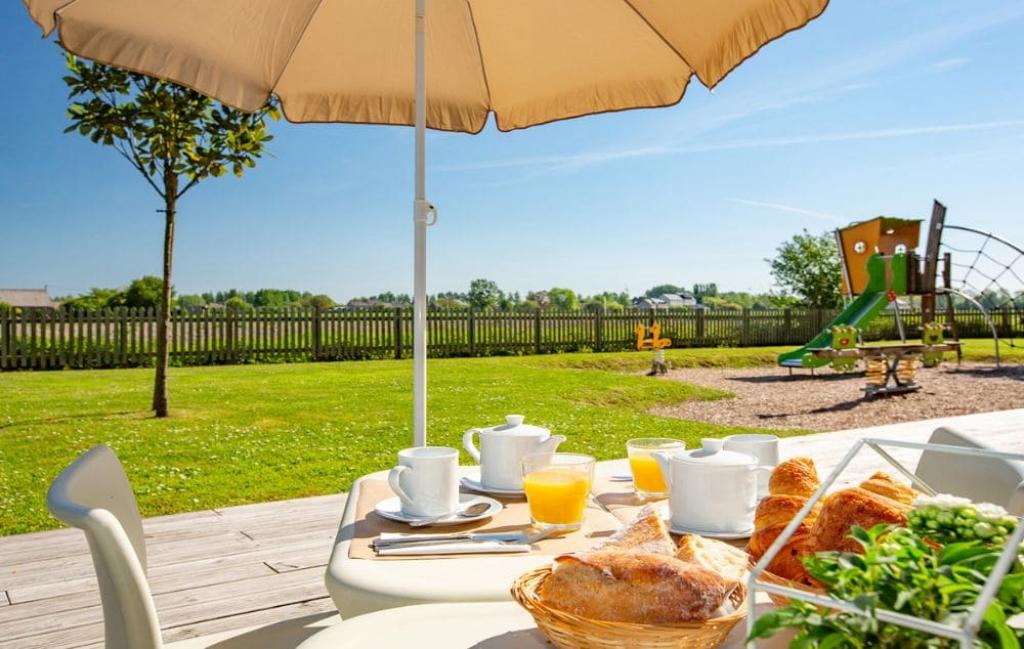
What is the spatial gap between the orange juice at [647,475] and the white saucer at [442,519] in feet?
0.98

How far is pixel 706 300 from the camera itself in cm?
4803

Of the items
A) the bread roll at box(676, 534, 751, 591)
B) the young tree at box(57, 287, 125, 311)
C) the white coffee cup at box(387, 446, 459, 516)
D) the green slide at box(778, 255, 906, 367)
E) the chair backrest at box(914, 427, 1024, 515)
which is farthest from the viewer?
the young tree at box(57, 287, 125, 311)

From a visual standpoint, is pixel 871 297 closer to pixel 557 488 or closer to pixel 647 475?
pixel 647 475

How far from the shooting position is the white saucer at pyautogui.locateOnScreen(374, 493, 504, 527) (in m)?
1.36

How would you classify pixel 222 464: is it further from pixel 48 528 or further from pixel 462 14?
pixel 462 14

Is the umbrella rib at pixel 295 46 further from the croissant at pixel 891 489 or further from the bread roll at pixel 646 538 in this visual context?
the croissant at pixel 891 489

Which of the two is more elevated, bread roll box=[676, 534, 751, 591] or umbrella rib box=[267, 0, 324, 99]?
umbrella rib box=[267, 0, 324, 99]

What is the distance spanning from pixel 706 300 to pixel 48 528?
4668 cm

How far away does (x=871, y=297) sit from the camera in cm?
1441

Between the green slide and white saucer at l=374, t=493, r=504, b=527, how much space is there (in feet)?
41.6

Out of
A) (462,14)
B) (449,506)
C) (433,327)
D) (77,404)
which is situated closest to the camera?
(449,506)

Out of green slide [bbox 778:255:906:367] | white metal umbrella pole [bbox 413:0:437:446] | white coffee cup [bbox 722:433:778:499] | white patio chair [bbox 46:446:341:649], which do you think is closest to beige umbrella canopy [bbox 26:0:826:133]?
white metal umbrella pole [bbox 413:0:437:446]

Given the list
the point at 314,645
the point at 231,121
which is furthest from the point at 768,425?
the point at 314,645

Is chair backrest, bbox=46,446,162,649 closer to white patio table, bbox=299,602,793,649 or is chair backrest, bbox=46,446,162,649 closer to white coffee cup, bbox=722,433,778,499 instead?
white patio table, bbox=299,602,793,649
